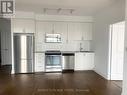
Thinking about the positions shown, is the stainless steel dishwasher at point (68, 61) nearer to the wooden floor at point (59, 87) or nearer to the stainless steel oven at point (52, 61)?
the stainless steel oven at point (52, 61)

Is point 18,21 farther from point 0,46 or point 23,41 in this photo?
point 0,46

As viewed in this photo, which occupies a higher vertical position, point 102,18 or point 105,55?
point 102,18

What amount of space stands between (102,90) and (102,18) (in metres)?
2.94

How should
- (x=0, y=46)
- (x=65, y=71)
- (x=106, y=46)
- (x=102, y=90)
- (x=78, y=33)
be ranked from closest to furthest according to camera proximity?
(x=102, y=90) → (x=106, y=46) → (x=65, y=71) → (x=78, y=33) → (x=0, y=46)

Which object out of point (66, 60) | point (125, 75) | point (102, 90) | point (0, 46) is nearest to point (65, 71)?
point (66, 60)

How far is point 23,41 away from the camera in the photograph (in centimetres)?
591

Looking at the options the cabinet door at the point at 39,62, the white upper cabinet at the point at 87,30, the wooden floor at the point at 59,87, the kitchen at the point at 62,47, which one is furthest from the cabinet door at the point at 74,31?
the wooden floor at the point at 59,87

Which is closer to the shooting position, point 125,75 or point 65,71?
point 125,75

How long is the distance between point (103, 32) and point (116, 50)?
91cm

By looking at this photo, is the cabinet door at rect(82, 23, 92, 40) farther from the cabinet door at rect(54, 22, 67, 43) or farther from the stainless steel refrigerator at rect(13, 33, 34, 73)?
the stainless steel refrigerator at rect(13, 33, 34, 73)

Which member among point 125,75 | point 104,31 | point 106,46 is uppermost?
point 104,31

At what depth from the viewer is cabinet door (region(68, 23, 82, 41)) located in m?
6.87

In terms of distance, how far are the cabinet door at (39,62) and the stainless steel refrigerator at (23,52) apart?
0.28 metres

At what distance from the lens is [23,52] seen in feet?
19.5
